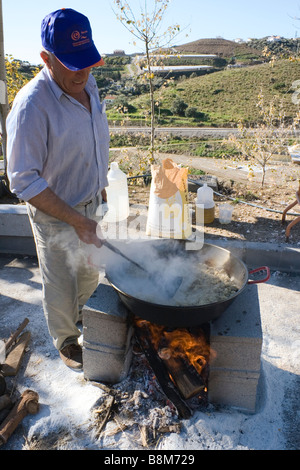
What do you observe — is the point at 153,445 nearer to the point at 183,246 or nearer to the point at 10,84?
the point at 183,246

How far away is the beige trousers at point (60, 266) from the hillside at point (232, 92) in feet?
82.4

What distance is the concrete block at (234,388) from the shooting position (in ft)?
7.62

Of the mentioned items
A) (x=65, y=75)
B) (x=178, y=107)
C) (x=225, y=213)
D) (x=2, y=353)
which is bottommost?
(x=2, y=353)

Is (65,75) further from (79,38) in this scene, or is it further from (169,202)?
(169,202)

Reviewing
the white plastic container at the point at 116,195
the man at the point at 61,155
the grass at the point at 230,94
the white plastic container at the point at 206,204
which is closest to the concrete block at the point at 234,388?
the man at the point at 61,155

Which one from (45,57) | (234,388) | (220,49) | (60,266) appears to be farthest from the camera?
(220,49)

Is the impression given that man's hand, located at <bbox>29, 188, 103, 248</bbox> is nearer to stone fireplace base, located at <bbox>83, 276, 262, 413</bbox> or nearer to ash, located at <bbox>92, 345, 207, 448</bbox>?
stone fireplace base, located at <bbox>83, 276, 262, 413</bbox>

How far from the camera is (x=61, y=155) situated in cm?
227

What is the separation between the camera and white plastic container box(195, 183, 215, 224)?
186 inches

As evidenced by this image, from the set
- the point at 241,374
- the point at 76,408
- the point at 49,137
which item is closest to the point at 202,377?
the point at 241,374

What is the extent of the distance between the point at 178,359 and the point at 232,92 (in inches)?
1439

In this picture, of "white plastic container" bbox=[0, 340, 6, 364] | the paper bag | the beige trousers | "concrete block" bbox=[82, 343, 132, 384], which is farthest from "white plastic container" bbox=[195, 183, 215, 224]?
"white plastic container" bbox=[0, 340, 6, 364]

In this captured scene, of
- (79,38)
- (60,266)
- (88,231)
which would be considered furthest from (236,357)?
(79,38)

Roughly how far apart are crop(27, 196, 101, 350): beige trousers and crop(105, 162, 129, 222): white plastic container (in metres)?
1.78
